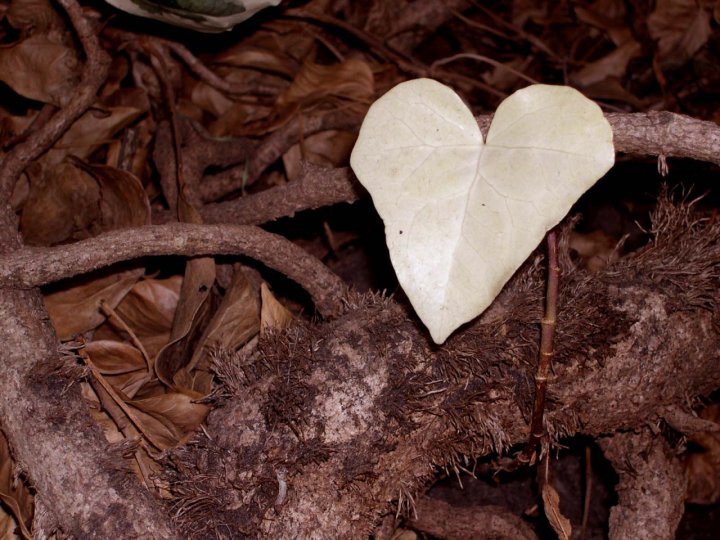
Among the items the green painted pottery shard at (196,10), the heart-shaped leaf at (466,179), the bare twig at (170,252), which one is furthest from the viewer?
the green painted pottery shard at (196,10)

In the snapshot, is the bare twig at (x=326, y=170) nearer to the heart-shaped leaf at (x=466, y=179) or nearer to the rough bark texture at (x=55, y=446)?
the heart-shaped leaf at (x=466, y=179)

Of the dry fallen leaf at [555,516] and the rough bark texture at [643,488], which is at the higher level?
the dry fallen leaf at [555,516]

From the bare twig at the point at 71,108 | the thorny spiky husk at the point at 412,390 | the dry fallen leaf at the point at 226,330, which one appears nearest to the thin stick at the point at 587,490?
the thorny spiky husk at the point at 412,390

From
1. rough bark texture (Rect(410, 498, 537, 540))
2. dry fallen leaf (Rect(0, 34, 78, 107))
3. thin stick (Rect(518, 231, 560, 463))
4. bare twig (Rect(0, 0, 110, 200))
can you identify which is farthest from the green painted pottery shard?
rough bark texture (Rect(410, 498, 537, 540))

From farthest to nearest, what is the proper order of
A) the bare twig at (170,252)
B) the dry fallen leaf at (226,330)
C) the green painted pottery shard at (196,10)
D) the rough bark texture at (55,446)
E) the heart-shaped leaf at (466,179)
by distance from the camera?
the green painted pottery shard at (196,10)
the dry fallen leaf at (226,330)
the bare twig at (170,252)
the rough bark texture at (55,446)
the heart-shaped leaf at (466,179)

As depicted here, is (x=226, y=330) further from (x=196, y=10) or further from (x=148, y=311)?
(x=196, y=10)

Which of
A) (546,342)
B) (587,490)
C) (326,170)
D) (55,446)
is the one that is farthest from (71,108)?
(587,490)
